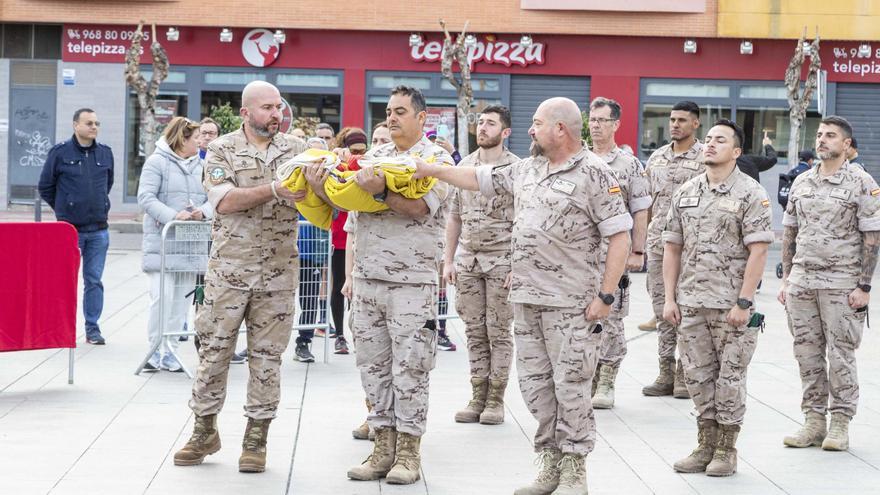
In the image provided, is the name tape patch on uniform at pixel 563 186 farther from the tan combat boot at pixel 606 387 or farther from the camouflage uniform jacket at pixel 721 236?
the tan combat boot at pixel 606 387

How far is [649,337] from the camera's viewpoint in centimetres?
1275

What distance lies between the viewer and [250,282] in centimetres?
684

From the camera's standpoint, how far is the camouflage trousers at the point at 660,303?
950 centimetres

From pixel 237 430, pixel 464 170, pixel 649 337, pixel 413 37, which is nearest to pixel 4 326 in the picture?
pixel 237 430

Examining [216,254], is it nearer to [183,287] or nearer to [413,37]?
[183,287]

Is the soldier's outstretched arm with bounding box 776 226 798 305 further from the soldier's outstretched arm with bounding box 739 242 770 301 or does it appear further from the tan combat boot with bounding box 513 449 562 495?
the tan combat boot with bounding box 513 449 562 495

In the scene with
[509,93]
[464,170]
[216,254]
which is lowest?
[216,254]

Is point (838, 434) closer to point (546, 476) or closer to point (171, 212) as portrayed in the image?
point (546, 476)

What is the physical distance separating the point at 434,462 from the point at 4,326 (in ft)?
11.6

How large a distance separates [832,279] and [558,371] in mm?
2312

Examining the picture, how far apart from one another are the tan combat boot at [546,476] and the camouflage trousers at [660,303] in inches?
124

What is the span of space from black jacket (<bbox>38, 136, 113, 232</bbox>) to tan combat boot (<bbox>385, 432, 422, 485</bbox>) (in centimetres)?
519

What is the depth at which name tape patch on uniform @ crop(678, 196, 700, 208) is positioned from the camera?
734 centimetres

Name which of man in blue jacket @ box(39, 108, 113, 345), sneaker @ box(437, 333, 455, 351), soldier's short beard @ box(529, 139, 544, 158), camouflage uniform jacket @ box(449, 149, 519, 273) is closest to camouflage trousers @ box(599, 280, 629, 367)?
camouflage uniform jacket @ box(449, 149, 519, 273)
